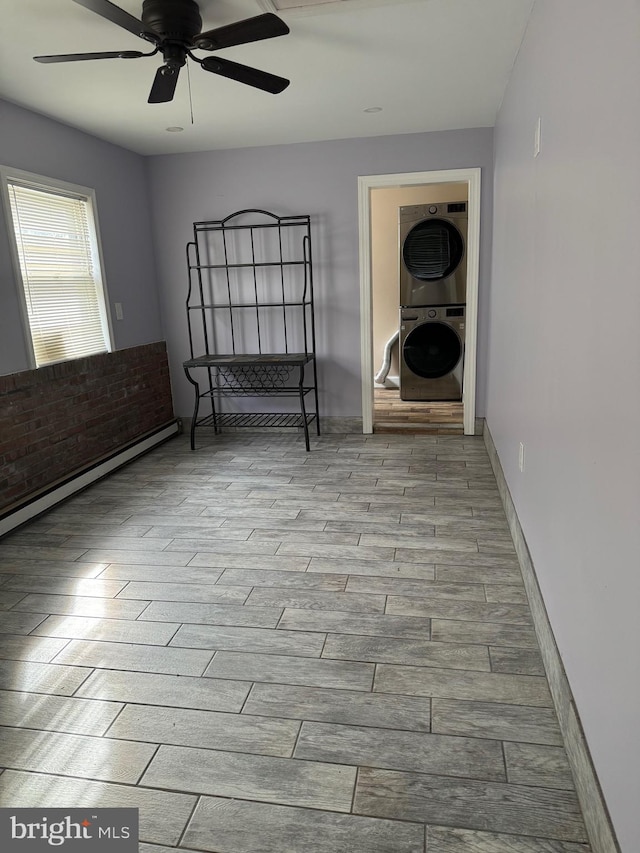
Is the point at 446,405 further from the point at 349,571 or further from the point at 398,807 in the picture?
the point at 398,807

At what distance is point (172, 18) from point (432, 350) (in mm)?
4190

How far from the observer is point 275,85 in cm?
251

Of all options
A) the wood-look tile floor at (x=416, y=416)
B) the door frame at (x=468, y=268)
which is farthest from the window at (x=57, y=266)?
the wood-look tile floor at (x=416, y=416)

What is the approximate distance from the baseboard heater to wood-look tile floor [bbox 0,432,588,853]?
0.11m

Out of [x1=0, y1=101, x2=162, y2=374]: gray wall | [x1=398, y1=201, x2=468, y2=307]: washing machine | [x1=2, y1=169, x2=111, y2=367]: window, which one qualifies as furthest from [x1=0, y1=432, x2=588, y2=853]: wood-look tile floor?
[x1=398, y1=201, x2=468, y2=307]: washing machine

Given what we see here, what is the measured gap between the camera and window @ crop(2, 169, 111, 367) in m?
3.38

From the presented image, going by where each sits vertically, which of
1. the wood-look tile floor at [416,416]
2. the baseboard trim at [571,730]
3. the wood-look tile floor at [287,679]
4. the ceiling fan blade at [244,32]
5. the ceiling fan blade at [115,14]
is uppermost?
the ceiling fan blade at [115,14]

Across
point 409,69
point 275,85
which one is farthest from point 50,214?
point 409,69

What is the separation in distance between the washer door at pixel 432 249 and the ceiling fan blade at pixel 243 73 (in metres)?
3.28

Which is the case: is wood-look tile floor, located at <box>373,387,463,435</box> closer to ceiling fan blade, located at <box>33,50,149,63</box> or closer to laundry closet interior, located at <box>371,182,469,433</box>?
laundry closet interior, located at <box>371,182,469,433</box>

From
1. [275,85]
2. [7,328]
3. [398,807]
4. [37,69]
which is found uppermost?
[37,69]

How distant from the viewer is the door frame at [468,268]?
4367 mm

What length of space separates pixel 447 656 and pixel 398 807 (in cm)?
62

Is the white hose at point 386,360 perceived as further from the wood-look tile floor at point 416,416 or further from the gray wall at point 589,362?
the gray wall at point 589,362
